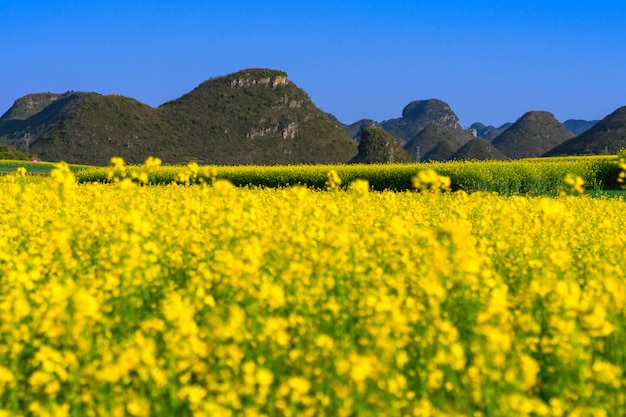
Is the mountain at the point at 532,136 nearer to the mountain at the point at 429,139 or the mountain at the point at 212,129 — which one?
the mountain at the point at 429,139

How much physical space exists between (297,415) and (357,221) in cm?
536

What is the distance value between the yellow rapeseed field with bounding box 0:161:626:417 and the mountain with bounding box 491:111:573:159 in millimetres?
151614

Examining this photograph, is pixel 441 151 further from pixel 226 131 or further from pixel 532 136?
pixel 226 131

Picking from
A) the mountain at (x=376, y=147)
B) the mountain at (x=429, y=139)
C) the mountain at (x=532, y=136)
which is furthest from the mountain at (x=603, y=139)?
the mountain at (x=429, y=139)

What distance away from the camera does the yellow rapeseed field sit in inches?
132

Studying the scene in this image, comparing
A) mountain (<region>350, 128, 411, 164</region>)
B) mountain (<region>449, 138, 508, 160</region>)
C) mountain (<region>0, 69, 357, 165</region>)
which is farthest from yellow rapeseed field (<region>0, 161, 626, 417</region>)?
mountain (<region>449, 138, 508, 160</region>)

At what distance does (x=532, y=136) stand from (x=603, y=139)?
2560 inches

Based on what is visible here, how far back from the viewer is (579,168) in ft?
80.2

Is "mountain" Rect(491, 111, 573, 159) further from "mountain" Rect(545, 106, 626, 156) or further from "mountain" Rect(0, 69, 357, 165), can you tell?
"mountain" Rect(0, 69, 357, 165)

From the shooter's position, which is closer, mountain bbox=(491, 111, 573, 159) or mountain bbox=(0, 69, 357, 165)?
mountain bbox=(0, 69, 357, 165)

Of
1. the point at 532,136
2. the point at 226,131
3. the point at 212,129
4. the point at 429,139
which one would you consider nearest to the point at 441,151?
the point at 429,139

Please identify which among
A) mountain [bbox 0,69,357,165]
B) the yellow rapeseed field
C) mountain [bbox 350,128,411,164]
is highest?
mountain [bbox 0,69,357,165]

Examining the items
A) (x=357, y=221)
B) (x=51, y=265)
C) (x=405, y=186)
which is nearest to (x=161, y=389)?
(x=51, y=265)

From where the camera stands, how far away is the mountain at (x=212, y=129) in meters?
110
